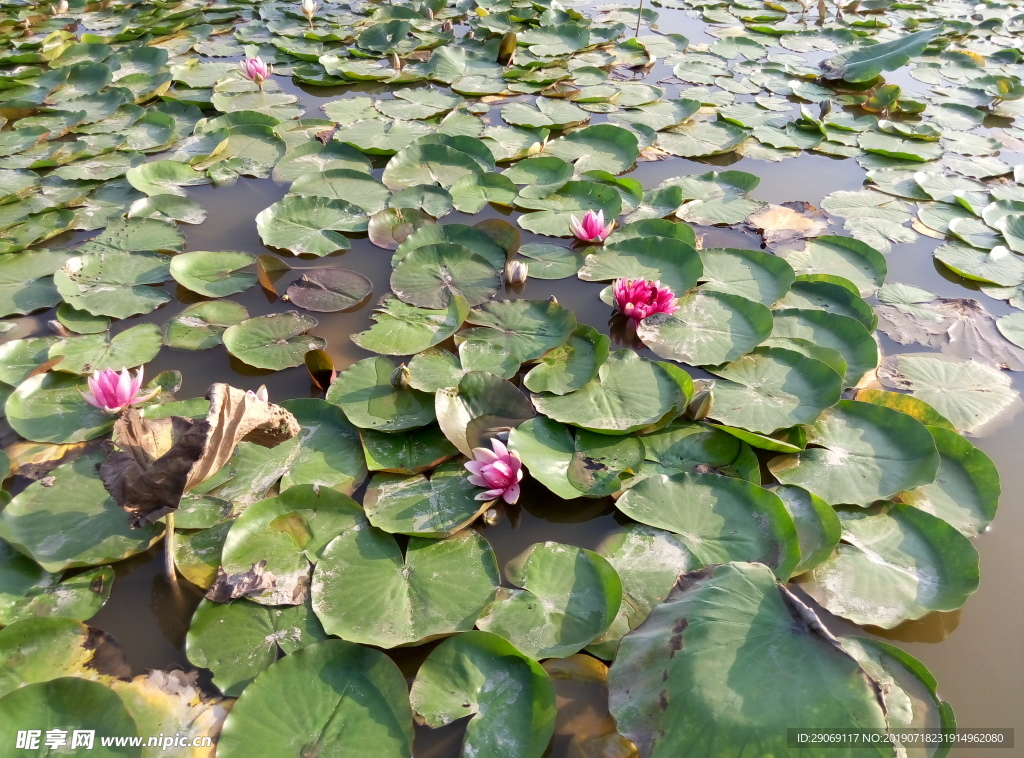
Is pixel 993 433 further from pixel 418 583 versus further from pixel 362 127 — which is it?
pixel 362 127

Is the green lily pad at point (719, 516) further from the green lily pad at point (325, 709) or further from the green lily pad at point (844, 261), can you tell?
the green lily pad at point (844, 261)

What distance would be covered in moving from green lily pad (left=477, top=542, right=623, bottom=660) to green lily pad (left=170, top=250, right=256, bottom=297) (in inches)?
→ 88.6

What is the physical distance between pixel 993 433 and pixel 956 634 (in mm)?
1134

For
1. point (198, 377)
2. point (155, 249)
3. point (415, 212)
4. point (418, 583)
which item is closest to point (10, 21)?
point (155, 249)

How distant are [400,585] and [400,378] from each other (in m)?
0.92

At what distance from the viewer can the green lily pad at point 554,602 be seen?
1861mm

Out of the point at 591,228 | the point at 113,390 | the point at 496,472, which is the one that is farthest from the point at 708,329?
the point at 113,390

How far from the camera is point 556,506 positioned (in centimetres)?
233

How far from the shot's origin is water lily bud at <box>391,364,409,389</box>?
8.40 ft

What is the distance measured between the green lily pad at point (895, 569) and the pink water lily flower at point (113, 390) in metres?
2.77

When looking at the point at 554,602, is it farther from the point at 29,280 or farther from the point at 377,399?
the point at 29,280

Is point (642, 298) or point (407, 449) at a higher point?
point (642, 298)

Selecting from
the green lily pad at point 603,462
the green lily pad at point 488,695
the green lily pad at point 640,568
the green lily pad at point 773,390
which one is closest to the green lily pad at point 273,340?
the green lily pad at point 603,462

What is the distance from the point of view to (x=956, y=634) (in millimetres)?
1997
